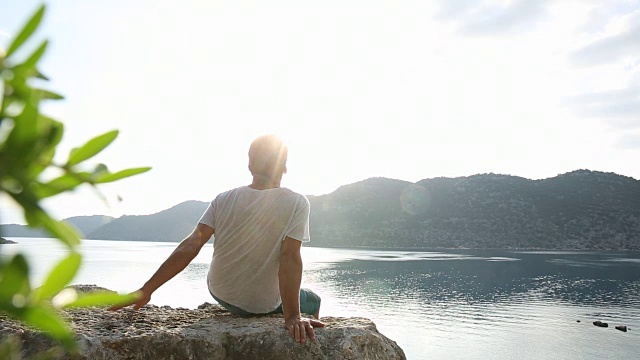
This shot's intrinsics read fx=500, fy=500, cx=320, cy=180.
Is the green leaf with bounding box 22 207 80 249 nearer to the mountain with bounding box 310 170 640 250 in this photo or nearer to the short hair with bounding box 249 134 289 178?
the short hair with bounding box 249 134 289 178

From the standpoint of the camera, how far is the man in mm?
3770

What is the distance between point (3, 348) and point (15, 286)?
108mm

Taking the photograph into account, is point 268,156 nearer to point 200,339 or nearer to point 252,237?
point 252,237

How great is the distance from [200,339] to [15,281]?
10.9 feet

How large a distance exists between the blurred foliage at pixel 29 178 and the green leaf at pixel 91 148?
2 cm

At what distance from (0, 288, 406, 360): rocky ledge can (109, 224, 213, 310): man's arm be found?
21 cm

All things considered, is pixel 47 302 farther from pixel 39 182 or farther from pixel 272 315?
pixel 272 315

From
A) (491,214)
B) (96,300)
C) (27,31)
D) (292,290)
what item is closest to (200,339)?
(292,290)

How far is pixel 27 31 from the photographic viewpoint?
40cm

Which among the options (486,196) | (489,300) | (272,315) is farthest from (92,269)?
(486,196)

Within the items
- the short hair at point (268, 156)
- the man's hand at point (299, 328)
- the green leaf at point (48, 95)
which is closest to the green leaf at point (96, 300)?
the green leaf at point (48, 95)

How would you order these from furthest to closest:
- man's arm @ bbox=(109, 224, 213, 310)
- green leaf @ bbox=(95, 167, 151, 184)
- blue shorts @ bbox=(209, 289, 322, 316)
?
blue shorts @ bbox=(209, 289, 322, 316) < man's arm @ bbox=(109, 224, 213, 310) < green leaf @ bbox=(95, 167, 151, 184)

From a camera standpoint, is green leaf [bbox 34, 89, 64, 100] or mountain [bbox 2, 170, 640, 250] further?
mountain [bbox 2, 170, 640, 250]

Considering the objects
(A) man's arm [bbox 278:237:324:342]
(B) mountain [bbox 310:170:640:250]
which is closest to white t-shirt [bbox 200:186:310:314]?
(A) man's arm [bbox 278:237:324:342]
